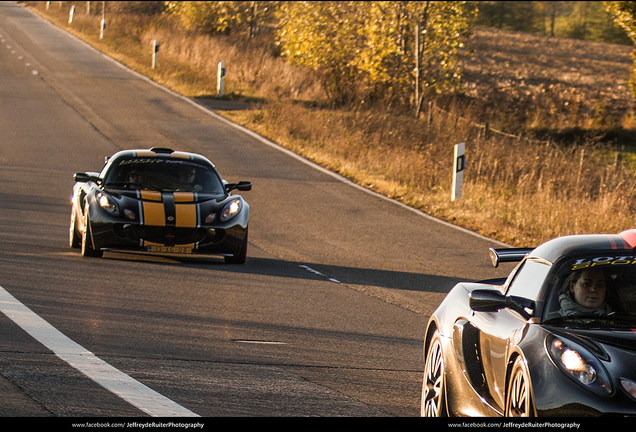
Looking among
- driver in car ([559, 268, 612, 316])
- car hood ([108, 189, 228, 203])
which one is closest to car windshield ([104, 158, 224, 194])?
car hood ([108, 189, 228, 203])

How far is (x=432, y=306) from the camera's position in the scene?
9.84 meters

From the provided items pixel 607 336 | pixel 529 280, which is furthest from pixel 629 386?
pixel 529 280

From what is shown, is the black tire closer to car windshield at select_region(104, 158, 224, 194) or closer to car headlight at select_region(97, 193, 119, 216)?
car headlight at select_region(97, 193, 119, 216)

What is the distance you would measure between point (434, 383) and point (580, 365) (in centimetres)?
156

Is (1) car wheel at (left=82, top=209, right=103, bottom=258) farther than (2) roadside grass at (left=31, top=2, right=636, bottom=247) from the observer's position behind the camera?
No

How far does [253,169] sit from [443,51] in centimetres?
1322

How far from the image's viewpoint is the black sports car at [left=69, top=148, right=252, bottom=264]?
10.9 meters

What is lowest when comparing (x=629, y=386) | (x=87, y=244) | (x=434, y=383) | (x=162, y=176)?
(x=87, y=244)

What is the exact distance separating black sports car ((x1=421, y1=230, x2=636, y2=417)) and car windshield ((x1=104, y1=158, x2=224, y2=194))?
279 inches

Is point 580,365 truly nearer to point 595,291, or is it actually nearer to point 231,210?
point 595,291

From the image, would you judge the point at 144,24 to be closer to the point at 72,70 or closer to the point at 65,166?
the point at 72,70

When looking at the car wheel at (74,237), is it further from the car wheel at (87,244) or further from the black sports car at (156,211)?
the car wheel at (87,244)

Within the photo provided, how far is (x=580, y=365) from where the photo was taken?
12.3 feet
